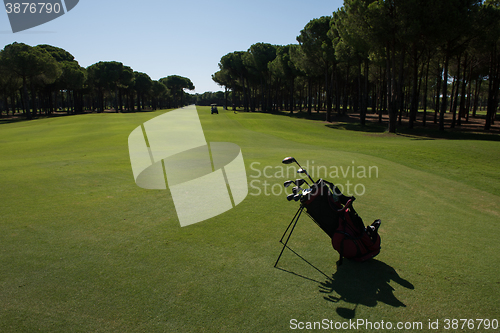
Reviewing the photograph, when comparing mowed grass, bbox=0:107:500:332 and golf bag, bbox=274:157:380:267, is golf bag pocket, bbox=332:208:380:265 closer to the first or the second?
golf bag, bbox=274:157:380:267

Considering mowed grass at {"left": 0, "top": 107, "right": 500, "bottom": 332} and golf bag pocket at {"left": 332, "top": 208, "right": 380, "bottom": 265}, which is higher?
golf bag pocket at {"left": 332, "top": 208, "right": 380, "bottom": 265}

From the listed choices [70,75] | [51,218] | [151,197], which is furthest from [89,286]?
[70,75]

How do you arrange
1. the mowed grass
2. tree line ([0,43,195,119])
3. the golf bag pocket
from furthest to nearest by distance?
tree line ([0,43,195,119]), the golf bag pocket, the mowed grass

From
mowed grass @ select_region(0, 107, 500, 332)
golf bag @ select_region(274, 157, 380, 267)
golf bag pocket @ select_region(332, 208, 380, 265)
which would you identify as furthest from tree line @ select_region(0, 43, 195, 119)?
golf bag pocket @ select_region(332, 208, 380, 265)

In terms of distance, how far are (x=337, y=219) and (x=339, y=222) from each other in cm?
6

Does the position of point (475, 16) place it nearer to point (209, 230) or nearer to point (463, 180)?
point (463, 180)

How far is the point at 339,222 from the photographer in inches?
181

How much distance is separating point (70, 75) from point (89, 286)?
77382mm

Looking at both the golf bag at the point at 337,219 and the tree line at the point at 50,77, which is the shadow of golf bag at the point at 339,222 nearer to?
the golf bag at the point at 337,219

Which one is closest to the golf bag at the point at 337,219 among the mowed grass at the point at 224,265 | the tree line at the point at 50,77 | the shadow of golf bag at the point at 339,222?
the shadow of golf bag at the point at 339,222

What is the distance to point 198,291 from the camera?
409 centimetres

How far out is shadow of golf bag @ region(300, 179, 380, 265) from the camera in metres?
4.38

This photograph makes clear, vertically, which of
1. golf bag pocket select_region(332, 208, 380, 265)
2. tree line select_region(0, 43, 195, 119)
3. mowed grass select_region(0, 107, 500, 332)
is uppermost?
tree line select_region(0, 43, 195, 119)

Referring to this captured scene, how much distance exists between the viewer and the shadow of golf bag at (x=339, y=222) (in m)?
4.38
